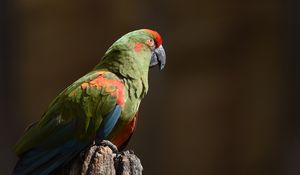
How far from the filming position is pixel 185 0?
265 inches

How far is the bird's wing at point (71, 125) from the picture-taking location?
356 centimetres

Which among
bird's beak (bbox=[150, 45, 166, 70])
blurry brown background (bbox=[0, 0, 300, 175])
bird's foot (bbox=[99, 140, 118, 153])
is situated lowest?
blurry brown background (bbox=[0, 0, 300, 175])

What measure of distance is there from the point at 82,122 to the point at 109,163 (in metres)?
0.42

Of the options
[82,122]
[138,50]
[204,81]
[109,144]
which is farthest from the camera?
[204,81]

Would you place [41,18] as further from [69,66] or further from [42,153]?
[42,153]

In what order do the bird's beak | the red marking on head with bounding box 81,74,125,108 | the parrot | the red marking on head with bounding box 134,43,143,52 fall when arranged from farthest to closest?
the bird's beak
the red marking on head with bounding box 134,43,143,52
the red marking on head with bounding box 81,74,125,108
the parrot

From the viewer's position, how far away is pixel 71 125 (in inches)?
142

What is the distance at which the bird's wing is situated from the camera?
3.56 metres

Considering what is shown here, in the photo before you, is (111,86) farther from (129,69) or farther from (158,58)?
(158,58)

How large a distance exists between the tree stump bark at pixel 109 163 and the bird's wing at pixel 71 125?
27 cm

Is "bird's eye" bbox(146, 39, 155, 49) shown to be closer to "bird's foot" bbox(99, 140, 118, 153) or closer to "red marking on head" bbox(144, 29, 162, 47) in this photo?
"red marking on head" bbox(144, 29, 162, 47)

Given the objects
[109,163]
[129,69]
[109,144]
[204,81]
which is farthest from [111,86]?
[204,81]

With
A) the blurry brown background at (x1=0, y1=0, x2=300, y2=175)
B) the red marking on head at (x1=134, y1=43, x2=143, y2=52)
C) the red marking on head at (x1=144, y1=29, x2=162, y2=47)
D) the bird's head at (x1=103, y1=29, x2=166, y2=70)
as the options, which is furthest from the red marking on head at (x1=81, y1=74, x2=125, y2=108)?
the blurry brown background at (x1=0, y1=0, x2=300, y2=175)

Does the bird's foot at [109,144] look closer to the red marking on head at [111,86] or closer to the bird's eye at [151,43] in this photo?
the red marking on head at [111,86]
